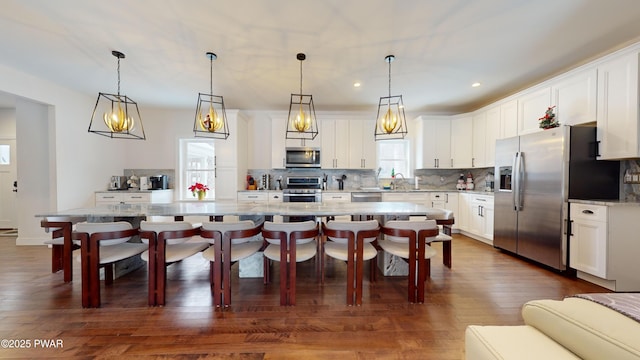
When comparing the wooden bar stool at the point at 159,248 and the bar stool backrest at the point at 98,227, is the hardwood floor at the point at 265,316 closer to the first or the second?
the wooden bar stool at the point at 159,248

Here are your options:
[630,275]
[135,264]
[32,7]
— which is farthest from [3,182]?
[630,275]

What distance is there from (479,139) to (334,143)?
112 inches

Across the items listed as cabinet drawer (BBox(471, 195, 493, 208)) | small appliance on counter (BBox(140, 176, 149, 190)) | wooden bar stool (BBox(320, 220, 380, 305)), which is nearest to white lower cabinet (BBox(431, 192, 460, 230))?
cabinet drawer (BBox(471, 195, 493, 208))

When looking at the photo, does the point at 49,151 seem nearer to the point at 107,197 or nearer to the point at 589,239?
the point at 107,197

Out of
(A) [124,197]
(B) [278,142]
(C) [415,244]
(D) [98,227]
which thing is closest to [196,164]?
(A) [124,197]

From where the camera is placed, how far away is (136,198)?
4.54 meters

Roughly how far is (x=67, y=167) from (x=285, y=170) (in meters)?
3.80

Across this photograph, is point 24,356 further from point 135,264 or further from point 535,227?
point 535,227

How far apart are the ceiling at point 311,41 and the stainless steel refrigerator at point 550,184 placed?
3.49 ft

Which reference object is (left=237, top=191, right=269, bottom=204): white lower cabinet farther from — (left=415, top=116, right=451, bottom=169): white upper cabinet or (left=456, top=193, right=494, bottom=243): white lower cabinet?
(left=456, top=193, right=494, bottom=243): white lower cabinet

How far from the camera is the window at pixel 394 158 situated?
5.42 m

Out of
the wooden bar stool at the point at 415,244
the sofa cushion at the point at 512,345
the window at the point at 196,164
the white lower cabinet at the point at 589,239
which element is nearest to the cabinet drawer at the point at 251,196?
the window at the point at 196,164

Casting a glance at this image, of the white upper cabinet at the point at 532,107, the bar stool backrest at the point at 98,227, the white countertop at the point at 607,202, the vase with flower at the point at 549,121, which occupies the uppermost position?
the white upper cabinet at the point at 532,107

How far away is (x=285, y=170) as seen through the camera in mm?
5441
